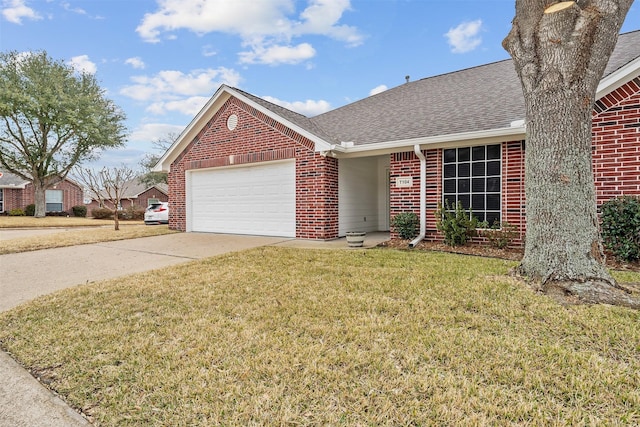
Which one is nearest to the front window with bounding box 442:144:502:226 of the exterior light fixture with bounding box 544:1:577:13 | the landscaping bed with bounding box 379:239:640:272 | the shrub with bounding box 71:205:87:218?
the landscaping bed with bounding box 379:239:640:272

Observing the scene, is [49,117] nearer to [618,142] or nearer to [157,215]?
[157,215]

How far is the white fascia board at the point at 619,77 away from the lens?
5.60 m

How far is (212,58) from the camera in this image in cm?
1267

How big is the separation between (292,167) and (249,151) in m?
1.64

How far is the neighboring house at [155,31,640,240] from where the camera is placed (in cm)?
616

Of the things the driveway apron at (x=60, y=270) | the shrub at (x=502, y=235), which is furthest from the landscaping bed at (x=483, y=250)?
the driveway apron at (x=60, y=270)

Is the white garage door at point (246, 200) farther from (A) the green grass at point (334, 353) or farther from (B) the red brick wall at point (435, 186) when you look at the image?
(A) the green grass at point (334, 353)

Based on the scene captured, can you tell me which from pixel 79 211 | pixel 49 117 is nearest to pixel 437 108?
pixel 49 117

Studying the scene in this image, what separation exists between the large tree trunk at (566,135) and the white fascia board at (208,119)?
5095 millimetres

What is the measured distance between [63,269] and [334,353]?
19.4ft

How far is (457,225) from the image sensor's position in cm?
725

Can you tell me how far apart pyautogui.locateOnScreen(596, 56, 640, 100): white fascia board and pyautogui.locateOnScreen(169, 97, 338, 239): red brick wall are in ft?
19.3

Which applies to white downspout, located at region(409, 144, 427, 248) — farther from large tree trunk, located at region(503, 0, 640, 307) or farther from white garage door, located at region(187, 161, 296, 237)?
large tree trunk, located at region(503, 0, 640, 307)

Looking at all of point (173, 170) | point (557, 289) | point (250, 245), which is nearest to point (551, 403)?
point (557, 289)
